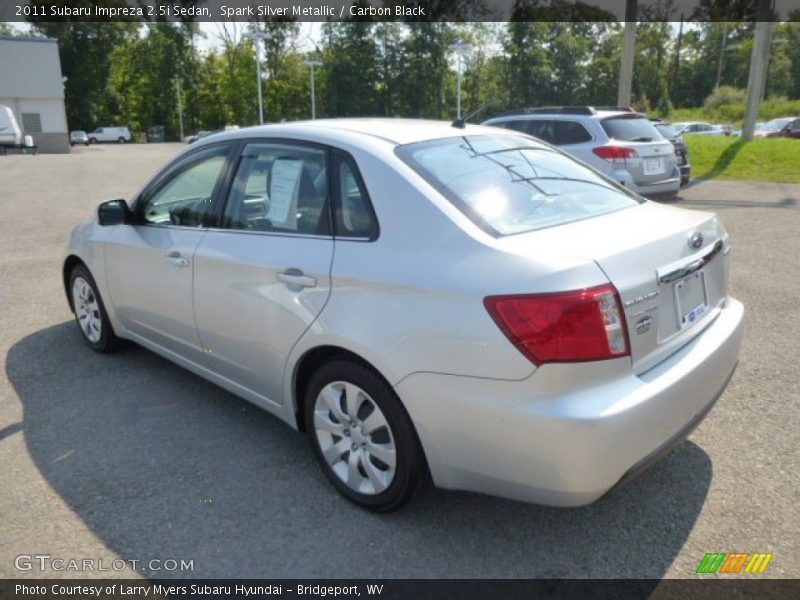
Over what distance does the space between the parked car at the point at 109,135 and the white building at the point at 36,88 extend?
14917 millimetres

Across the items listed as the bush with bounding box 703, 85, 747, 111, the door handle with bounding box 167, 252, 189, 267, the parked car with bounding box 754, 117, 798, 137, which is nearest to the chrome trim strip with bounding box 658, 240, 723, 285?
the door handle with bounding box 167, 252, 189, 267

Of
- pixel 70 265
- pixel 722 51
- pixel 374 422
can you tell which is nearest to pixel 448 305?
pixel 374 422

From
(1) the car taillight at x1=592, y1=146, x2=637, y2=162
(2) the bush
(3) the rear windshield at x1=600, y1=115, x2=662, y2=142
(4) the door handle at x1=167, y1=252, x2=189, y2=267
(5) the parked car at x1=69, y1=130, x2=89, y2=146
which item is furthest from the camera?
(5) the parked car at x1=69, y1=130, x2=89, y2=146

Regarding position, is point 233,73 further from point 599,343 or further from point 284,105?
point 599,343

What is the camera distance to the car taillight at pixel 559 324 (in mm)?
2277

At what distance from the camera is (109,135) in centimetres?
6519

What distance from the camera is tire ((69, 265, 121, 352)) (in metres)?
4.73

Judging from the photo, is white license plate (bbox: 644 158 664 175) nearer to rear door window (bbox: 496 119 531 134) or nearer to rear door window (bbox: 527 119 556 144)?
rear door window (bbox: 527 119 556 144)

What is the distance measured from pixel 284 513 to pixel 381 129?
1.87 m

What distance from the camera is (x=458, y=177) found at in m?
2.91

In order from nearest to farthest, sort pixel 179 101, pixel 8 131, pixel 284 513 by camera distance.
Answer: pixel 284 513
pixel 8 131
pixel 179 101

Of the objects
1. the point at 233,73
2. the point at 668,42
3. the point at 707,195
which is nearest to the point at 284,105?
the point at 233,73

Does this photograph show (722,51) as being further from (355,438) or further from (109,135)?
(355,438)

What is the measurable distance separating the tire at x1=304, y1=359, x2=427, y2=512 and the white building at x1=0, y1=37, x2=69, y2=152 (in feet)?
169
